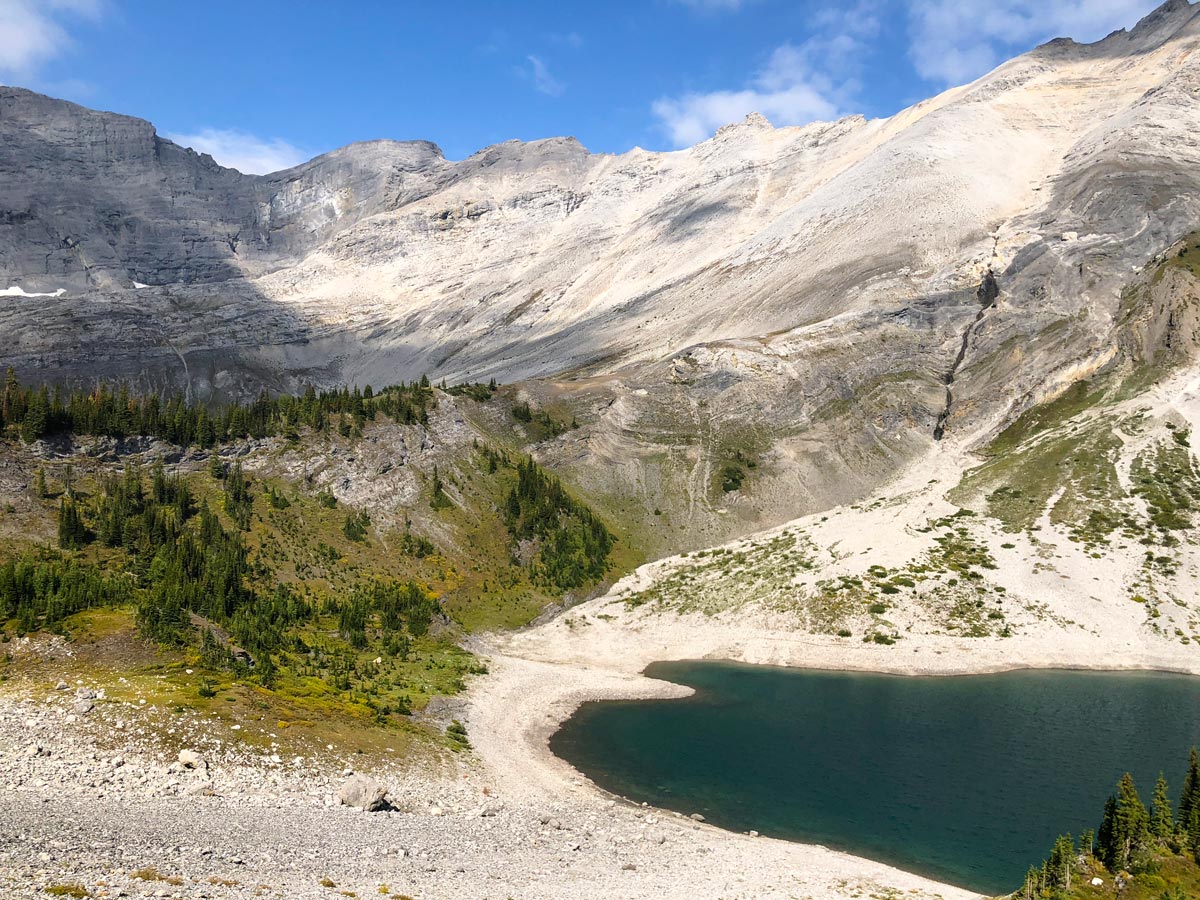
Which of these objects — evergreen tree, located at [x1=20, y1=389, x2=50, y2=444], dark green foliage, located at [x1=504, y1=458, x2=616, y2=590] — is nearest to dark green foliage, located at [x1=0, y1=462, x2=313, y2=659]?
evergreen tree, located at [x1=20, y1=389, x2=50, y2=444]

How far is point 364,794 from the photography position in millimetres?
35375

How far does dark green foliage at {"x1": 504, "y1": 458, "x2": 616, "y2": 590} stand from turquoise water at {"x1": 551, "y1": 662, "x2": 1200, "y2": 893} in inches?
801

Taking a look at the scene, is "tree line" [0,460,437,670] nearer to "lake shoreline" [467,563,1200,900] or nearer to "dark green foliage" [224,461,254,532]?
"dark green foliage" [224,461,254,532]

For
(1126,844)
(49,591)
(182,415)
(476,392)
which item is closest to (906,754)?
(1126,844)

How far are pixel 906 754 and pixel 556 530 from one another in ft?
157

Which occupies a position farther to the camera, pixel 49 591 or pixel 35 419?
pixel 35 419

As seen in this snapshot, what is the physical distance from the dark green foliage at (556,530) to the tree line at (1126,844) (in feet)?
194

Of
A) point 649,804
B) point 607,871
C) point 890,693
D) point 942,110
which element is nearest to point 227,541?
point 649,804

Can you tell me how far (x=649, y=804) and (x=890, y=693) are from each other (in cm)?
2713

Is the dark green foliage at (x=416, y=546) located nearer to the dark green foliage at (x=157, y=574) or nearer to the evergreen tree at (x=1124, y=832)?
the dark green foliage at (x=157, y=574)

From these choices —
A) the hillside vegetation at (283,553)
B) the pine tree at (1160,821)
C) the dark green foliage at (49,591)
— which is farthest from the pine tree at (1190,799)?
the dark green foliage at (49,591)

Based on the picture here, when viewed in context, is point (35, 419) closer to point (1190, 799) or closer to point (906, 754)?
point (906, 754)

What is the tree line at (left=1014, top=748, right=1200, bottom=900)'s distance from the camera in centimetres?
2662

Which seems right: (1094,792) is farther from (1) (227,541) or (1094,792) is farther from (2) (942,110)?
(2) (942,110)
